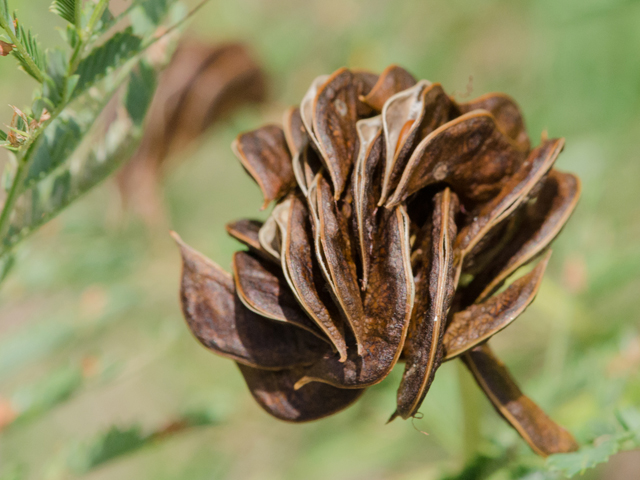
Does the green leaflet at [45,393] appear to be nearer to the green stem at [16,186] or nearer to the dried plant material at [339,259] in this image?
the green stem at [16,186]

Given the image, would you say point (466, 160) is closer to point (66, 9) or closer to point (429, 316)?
point (429, 316)

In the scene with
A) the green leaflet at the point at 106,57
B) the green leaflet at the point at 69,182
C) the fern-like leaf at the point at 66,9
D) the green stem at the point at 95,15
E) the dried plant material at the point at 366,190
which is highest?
the fern-like leaf at the point at 66,9

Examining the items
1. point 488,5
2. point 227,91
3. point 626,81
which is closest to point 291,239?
point 227,91

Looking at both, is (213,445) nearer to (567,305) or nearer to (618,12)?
(567,305)

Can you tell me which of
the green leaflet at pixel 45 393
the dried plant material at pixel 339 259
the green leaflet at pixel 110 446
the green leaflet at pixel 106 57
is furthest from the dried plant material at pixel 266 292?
the green leaflet at pixel 45 393

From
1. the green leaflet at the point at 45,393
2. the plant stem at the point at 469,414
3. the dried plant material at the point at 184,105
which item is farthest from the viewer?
the dried plant material at the point at 184,105

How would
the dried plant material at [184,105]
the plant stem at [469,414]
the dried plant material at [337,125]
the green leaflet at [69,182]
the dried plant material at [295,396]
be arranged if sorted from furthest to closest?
the dried plant material at [184,105] < the plant stem at [469,414] < the green leaflet at [69,182] < the dried plant material at [295,396] < the dried plant material at [337,125]

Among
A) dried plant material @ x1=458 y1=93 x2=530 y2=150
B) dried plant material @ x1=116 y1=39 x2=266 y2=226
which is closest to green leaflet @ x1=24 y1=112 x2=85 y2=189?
dried plant material @ x1=458 y1=93 x2=530 y2=150
